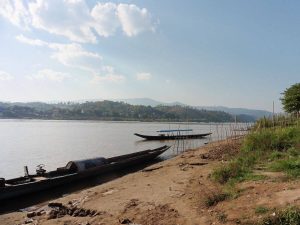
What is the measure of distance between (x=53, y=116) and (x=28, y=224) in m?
179

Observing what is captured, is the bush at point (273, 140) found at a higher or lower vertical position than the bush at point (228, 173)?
higher

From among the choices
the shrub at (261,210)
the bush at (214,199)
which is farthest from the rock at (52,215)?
the shrub at (261,210)

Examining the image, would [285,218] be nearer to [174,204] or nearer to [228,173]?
[174,204]

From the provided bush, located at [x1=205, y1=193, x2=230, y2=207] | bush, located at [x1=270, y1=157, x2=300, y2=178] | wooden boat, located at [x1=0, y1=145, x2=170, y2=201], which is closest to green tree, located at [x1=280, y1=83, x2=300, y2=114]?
wooden boat, located at [x1=0, y1=145, x2=170, y2=201]

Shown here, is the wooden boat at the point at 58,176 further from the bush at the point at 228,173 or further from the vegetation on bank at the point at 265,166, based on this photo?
the bush at the point at 228,173

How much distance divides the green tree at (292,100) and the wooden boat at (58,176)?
19.2m

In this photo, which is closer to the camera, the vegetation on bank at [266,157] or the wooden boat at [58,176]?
the vegetation on bank at [266,157]

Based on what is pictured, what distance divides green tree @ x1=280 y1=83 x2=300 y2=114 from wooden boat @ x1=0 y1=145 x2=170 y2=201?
63.0 feet

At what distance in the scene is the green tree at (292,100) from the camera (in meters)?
37.4

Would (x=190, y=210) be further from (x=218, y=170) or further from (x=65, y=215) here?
Answer: (x=65, y=215)

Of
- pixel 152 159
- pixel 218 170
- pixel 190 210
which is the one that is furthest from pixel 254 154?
pixel 152 159

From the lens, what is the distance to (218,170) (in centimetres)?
1184

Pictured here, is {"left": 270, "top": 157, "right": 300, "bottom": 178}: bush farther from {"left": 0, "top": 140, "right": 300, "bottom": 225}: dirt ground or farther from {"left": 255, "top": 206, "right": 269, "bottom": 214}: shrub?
{"left": 255, "top": 206, "right": 269, "bottom": 214}: shrub

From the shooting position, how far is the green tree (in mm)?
37438
